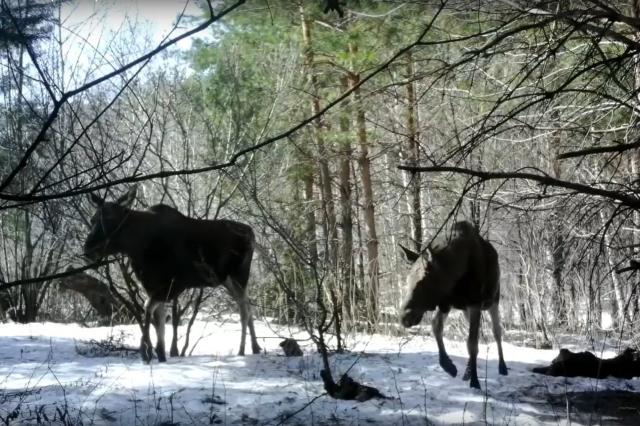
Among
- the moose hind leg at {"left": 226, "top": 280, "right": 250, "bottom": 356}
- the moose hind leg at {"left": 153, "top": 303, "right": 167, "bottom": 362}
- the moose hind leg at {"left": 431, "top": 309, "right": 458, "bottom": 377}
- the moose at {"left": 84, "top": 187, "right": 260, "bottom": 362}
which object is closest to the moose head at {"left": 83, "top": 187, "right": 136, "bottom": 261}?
the moose at {"left": 84, "top": 187, "right": 260, "bottom": 362}

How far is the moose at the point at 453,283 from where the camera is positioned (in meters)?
7.07

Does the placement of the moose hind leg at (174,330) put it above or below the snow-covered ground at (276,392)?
above

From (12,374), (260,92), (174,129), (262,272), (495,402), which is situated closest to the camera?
(495,402)

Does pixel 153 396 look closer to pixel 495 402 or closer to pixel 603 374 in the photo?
pixel 495 402

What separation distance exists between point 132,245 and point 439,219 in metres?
11.1

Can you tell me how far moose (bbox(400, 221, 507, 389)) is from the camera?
23.2 ft

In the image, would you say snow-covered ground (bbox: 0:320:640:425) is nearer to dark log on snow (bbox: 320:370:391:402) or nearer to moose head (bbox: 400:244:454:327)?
dark log on snow (bbox: 320:370:391:402)

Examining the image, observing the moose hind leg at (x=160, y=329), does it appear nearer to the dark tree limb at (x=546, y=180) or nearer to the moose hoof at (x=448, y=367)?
the moose hoof at (x=448, y=367)

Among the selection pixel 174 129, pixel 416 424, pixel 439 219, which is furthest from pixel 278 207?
pixel 416 424

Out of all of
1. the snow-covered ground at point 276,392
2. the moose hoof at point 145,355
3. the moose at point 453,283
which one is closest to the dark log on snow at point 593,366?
the snow-covered ground at point 276,392

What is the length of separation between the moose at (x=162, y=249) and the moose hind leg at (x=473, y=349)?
2.88 metres

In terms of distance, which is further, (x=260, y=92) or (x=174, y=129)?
(x=260, y=92)

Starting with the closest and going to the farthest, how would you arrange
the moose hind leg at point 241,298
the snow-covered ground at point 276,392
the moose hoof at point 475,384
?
the snow-covered ground at point 276,392
the moose hoof at point 475,384
the moose hind leg at point 241,298

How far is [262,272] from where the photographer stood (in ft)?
50.8
